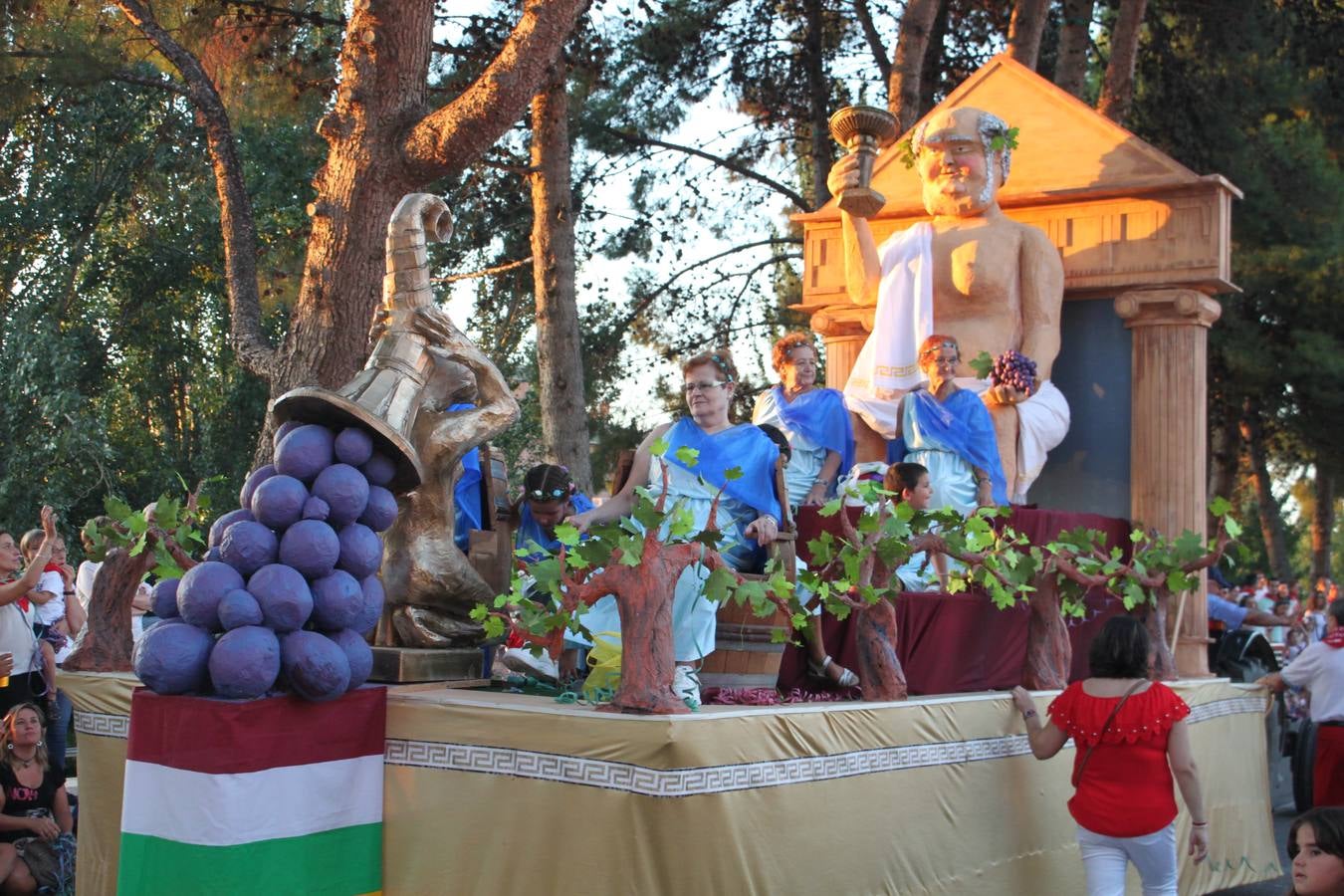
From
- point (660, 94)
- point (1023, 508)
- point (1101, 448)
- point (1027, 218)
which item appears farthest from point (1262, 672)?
point (660, 94)

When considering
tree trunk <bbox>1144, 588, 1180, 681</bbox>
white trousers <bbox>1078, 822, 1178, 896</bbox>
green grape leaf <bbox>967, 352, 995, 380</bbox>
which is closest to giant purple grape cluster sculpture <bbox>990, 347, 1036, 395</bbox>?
green grape leaf <bbox>967, 352, 995, 380</bbox>

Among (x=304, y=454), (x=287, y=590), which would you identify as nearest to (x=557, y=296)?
(x=304, y=454)

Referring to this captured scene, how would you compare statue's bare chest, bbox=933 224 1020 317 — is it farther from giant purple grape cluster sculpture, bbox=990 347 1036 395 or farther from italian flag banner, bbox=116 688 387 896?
italian flag banner, bbox=116 688 387 896

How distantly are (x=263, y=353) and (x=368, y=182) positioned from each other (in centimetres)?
139

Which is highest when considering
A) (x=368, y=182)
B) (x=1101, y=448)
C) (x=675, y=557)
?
(x=368, y=182)

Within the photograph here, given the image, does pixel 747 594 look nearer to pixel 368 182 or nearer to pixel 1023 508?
pixel 1023 508

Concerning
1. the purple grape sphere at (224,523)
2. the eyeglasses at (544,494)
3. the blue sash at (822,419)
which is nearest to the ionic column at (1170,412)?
the blue sash at (822,419)

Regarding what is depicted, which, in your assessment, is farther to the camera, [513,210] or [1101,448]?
[513,210]

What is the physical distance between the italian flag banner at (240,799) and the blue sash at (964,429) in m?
3.85

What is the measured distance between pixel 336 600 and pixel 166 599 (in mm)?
582

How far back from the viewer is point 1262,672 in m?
10.9

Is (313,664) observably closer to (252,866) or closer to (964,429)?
(252,866)

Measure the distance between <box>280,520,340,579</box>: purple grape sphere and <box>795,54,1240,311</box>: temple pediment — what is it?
6.13m

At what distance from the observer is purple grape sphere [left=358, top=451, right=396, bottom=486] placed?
502 centimetres
